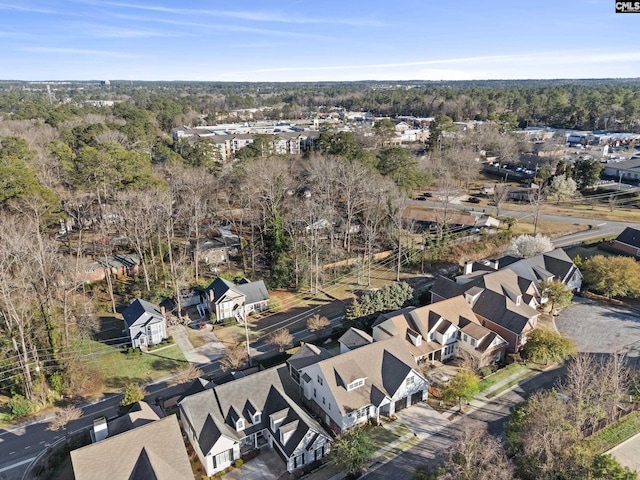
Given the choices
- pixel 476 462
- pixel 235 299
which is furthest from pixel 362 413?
pixel 235 299

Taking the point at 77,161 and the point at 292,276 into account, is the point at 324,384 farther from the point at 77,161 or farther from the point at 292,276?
the point at 77,161

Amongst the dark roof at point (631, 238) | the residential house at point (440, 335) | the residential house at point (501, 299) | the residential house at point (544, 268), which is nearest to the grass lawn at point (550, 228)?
the dark roof at point (631, 238)

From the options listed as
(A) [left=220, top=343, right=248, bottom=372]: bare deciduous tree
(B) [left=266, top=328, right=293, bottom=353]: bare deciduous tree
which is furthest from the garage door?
(A) [left=220, top=343, right=248, bottom=372]: bare deciduous tree

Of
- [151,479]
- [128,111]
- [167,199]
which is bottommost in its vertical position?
[151,479]

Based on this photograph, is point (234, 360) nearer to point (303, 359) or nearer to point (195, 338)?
point (303, 359)

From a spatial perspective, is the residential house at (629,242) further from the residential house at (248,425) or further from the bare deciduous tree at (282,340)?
the residential house at (248,425)

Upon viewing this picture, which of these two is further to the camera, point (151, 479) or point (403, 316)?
point (403, 316)

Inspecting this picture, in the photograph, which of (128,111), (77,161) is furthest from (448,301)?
(128,111)

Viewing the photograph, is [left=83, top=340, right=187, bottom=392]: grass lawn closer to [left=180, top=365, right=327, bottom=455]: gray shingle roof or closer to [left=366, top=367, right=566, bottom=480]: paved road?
[left=180, top=365, right=327, bottom=455]: gray shingle roof
